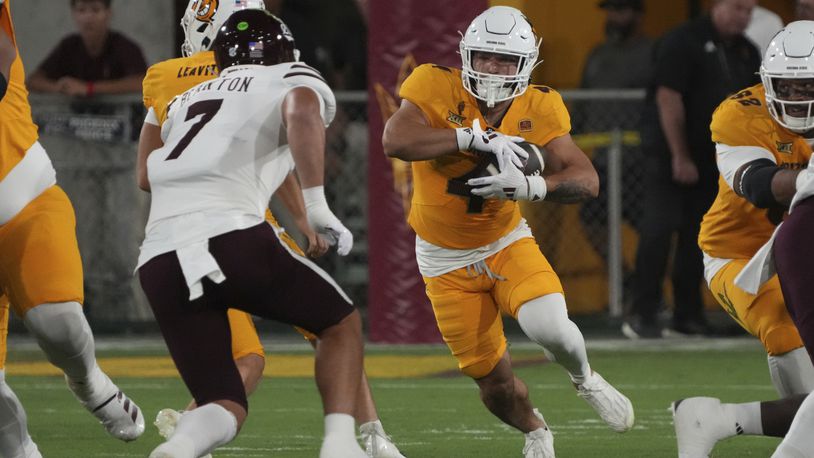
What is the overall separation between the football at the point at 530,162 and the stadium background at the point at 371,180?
4.26 meters

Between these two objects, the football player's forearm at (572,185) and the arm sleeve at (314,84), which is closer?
the arm sleeve at (314,84)

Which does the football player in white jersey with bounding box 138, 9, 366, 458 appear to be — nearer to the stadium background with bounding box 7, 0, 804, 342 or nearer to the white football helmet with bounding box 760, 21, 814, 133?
the white football helmet with bounding box 760, 21, 814, 133

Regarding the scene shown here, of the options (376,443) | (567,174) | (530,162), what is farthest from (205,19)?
(376,443)

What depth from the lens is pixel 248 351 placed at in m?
6.05

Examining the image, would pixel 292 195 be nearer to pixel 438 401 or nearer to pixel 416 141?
pixel 416 141

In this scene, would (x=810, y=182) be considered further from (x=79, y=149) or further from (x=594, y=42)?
(x=594, y=42)

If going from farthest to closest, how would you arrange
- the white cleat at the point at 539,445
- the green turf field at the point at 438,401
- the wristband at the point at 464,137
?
the green turf field at the point at 438,401 → the white cleat at the point at 539,445 → the wristband at the point at 464,137

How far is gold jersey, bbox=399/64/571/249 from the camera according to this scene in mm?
6305

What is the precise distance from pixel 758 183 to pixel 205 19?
2.18 m

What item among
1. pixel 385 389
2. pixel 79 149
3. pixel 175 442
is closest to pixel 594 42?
pixel 79 149

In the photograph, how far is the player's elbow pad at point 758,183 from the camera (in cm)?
557

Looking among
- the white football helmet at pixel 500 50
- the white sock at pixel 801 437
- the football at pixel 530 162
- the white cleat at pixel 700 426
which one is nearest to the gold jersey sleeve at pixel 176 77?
the white football helmet at pixel 500 50

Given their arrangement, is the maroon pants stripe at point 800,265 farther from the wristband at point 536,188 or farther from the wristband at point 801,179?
the wristband at point 536,188

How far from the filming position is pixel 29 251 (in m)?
5.46
